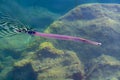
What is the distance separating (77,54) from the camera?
26.4 feet

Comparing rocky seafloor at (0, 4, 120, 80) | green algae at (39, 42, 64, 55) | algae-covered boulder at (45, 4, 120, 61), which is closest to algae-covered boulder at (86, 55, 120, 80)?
rocky seafloor at (0, 4, 120, 80)

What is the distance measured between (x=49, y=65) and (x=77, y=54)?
1.15m

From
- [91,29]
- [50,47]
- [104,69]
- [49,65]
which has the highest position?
[91,29]

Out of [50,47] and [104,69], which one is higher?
[50,47]

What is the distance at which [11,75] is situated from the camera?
8.46 m

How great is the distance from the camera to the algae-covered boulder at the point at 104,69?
7.32 meters

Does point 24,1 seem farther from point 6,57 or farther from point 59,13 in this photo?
point 6,57

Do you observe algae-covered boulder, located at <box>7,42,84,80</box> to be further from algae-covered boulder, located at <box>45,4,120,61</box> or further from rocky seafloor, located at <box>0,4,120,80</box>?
algae-covered boulder, located at <box>45,4,120,61</box>

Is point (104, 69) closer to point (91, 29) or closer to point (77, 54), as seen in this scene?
point (77, 54)

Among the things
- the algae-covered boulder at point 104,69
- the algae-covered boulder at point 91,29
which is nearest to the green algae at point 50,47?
the algae-covered boulder at point 91,29

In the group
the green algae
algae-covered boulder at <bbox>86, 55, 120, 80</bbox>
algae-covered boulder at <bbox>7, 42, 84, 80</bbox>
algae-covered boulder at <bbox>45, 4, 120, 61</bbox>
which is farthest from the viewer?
algae-covered boulder at <bbox>45, 4, 120, 61</bbox>

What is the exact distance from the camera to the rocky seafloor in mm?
7348

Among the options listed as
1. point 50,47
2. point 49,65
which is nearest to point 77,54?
point 50,47

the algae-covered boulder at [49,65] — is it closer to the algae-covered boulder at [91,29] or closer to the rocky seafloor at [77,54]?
the rocky seafloor at [77,54]
